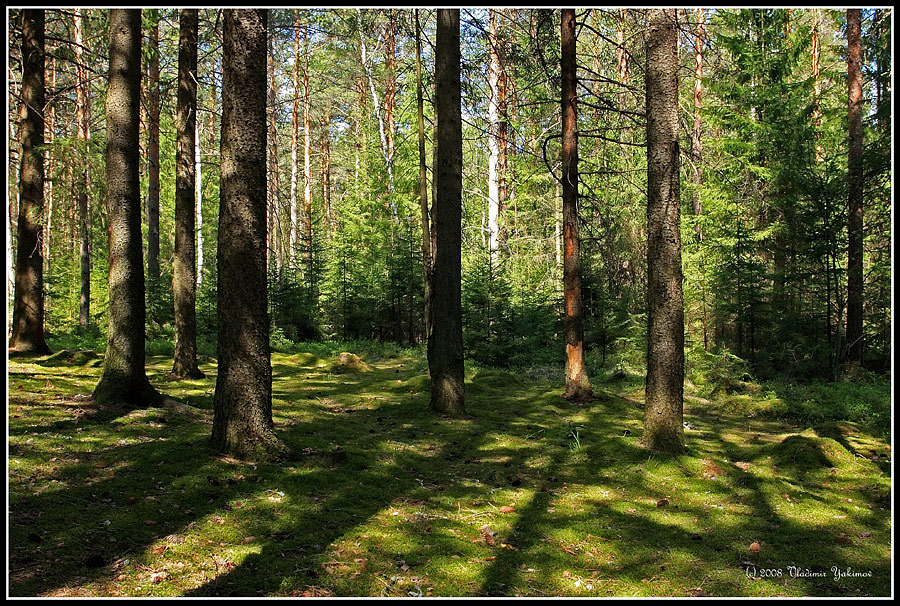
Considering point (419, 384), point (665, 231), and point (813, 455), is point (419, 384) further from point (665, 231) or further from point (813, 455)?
point (813, 455)

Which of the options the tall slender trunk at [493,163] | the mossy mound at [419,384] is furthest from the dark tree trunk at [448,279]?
the tall slender trunk at [493,163]

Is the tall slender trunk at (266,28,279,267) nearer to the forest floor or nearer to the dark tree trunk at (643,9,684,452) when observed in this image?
the forest floor

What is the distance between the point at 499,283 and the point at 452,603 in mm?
14317

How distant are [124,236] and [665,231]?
6.79 metres

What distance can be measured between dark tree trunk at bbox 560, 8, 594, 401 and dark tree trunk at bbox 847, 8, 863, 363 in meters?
7.00

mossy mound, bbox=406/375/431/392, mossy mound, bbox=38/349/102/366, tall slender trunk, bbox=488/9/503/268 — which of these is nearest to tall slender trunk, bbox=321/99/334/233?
tall slender trunk, bbox=488/9/503/268

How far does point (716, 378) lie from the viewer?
45.1ft

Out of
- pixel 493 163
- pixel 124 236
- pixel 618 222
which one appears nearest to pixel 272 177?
pixel 124 236

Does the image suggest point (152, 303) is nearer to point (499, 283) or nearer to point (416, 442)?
point (499, 283)

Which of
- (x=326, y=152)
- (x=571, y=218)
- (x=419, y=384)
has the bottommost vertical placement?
(x=419, y=384)

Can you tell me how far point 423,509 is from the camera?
17.0ft

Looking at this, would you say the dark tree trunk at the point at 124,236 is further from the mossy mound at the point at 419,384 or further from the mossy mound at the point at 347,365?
the mossy mound at the point at 347,365

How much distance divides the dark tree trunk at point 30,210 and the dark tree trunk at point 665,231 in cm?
1060

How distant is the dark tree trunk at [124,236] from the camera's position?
7.06m
